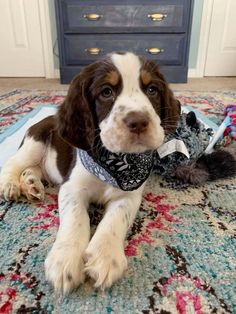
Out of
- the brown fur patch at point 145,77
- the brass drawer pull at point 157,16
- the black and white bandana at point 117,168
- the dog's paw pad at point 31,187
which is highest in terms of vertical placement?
the brown fur patch at point 145,77

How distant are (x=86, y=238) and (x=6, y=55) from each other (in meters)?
3.85

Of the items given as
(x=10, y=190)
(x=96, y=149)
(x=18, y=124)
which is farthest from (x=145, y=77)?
(x=18, y=124)

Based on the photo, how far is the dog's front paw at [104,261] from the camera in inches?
31.2

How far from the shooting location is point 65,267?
2.62ft

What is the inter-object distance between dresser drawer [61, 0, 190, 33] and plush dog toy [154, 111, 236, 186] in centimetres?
236

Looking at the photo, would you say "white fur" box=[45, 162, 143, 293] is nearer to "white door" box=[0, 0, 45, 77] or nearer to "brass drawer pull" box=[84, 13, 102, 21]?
"brass drawer pull" box=[84, 13, 102, 21]

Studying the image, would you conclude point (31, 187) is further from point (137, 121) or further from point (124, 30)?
point (124, 30)

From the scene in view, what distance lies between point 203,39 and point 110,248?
3829 mm

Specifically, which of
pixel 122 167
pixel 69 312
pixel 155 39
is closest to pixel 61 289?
pixel 69 312

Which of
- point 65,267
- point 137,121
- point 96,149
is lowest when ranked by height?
point 65,267

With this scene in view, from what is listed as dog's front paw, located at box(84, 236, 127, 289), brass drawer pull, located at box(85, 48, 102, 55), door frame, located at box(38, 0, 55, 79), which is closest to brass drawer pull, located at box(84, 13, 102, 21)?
brass drawer pull, located at box(85, 48, 102, 55)

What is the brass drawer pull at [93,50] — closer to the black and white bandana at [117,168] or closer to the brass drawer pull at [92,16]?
the brass drawer pull at [92,16]

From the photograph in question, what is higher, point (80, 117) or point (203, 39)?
point (80, 117)

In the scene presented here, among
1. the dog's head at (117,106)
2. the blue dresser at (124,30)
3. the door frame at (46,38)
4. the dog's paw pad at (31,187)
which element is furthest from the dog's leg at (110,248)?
the door frame at (46,38)
